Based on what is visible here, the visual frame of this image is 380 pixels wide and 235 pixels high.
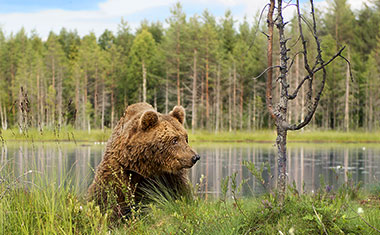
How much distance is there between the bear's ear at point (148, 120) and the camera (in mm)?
4570

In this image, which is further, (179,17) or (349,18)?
(349,18)

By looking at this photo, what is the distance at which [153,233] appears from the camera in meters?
3.58

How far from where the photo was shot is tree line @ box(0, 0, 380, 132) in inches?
1694

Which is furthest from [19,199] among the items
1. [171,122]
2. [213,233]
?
[213,233]

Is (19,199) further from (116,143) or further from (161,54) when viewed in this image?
(161,54)

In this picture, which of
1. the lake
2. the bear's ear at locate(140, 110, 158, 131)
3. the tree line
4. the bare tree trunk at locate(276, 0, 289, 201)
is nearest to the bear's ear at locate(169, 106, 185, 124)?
the bear's ear at locate(140, 110, 158, 131)

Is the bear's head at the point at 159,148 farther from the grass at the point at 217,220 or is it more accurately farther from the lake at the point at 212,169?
the grass at the point at 217,220

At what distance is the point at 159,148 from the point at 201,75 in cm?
4172

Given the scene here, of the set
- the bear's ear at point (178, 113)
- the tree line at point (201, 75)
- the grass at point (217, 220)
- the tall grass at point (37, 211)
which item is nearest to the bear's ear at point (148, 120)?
the bear's ear at point (178, 113)

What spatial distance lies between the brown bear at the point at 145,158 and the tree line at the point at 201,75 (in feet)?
114

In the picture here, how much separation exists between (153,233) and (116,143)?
1.57m

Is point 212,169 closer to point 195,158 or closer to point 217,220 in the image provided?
point 195,158

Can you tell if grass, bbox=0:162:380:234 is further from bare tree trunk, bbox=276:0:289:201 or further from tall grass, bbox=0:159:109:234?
bare tree trunk, bbox=276:0:289:201

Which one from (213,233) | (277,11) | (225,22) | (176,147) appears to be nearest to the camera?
(213,233)
